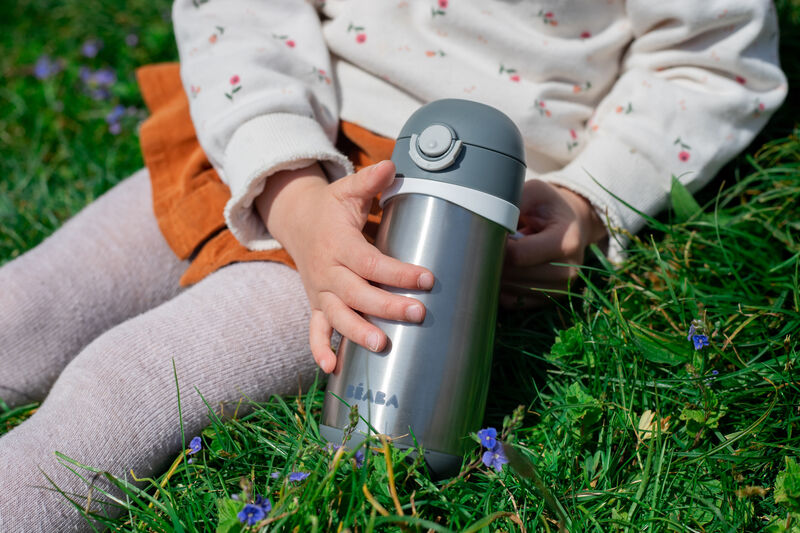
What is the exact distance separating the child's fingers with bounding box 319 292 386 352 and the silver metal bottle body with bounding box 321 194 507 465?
16 mm

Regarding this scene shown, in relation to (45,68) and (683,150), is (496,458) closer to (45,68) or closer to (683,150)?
(683,150)

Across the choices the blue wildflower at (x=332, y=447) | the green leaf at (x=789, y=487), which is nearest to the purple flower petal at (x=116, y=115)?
the blue wildflower at (x=332, y=447)

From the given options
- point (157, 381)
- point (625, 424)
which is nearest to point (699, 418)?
point (625, 424)

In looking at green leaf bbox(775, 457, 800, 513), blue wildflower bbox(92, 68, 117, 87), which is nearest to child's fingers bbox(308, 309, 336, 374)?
green leaf bbox(775, 457, 800, 513)

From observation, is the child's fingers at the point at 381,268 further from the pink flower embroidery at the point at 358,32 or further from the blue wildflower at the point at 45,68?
the blue wildflower at the point at 45,68

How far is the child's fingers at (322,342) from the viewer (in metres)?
1.25

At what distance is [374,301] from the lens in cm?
117

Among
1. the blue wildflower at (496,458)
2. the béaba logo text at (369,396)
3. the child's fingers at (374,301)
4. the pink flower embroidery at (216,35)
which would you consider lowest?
the blue wildflower at (496,458)

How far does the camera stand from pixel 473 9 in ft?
5.49

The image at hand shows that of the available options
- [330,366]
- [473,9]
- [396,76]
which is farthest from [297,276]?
[473,9]

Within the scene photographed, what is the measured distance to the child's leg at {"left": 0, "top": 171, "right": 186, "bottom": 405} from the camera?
166 cm

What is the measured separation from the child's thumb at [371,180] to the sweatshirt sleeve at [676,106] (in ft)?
1.86

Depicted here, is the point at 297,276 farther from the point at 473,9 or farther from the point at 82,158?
the point at 82,158

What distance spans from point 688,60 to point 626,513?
1.17m
